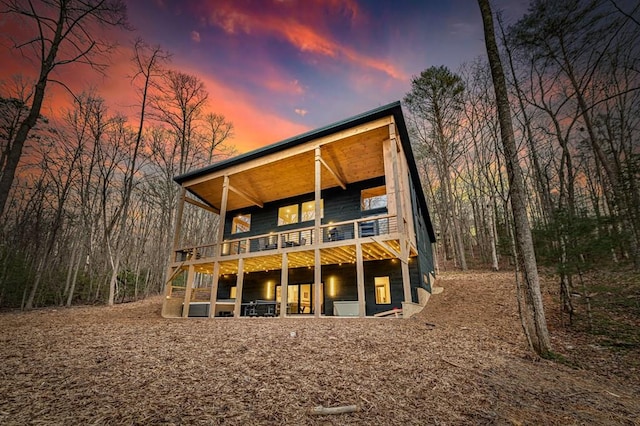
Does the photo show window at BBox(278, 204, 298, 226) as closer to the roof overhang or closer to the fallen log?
the roof overhang

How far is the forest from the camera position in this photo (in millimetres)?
7125

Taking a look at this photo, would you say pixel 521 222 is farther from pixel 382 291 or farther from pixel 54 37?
pixel 54 37

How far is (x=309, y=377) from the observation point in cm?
375

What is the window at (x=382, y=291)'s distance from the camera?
11560 millimetres

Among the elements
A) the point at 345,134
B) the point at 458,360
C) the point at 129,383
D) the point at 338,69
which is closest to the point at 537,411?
the point at 458,360

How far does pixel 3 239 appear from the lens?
15680 millimetres

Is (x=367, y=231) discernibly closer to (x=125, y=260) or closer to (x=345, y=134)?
(x=345, y=134)

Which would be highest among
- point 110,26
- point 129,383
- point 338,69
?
point 338,69

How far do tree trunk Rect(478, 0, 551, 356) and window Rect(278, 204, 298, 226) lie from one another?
11011mm

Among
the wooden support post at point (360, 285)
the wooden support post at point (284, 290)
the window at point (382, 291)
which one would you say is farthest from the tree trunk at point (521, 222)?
the wooden support post at point (284, 290)

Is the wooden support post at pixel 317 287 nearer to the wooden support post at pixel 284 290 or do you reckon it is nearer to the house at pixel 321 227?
the house at pixel 321 227

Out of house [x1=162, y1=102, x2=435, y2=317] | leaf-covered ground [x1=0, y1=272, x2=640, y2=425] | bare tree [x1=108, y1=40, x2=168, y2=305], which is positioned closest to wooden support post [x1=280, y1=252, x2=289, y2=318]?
house [x1=162, y1=102, x2=435, y2=317]

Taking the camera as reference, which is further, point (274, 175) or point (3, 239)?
point (3, 239)

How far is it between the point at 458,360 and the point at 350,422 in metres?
2.82
